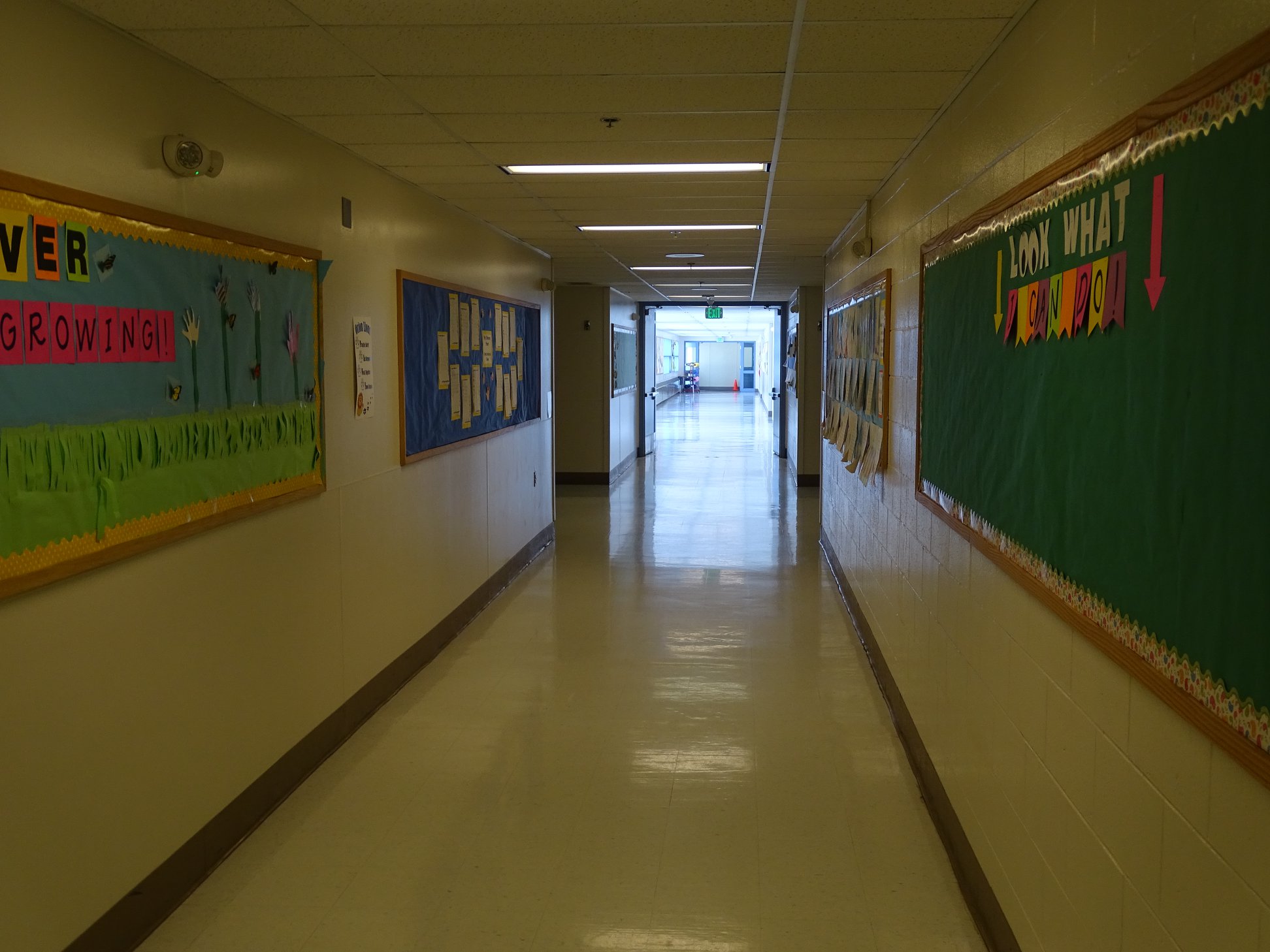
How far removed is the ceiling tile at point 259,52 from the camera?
9.77ft

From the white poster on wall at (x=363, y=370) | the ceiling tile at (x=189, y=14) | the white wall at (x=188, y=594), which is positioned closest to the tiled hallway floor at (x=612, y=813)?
the white wall at (x=188, y=594)

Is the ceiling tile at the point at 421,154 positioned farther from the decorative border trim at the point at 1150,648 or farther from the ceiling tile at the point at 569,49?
the decorative border trim at the point at 1150,648

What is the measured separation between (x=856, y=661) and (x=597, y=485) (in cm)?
801

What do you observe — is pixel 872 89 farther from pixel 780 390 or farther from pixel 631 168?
pixel 780 390

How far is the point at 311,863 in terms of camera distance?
3428 millimetres

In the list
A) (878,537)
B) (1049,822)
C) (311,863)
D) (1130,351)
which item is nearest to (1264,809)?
(1130,351)

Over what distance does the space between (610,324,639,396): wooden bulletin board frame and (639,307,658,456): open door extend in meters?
0.23

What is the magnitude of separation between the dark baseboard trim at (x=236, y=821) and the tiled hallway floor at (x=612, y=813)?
55mm

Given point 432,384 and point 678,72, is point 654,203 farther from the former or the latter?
point 678,72

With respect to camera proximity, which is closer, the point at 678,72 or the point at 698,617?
the point at 678,72

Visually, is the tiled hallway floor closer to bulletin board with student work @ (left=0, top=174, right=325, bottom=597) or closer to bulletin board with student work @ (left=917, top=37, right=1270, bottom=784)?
bulletin board with student work @ (left=0, top=174, right=325, bottom=597)

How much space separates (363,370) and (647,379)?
13453 mm

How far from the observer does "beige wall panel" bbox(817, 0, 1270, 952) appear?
161cm

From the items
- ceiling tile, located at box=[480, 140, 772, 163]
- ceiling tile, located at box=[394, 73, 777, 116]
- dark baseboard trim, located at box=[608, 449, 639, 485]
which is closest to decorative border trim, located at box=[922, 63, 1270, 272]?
ceiling tile, located at box=[394, 73, 777, 116]
